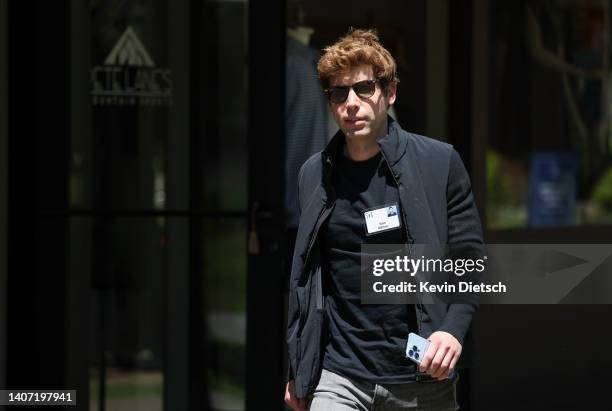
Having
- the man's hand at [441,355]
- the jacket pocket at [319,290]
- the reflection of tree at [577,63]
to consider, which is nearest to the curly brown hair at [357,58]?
the jacket pocket at [319,290]

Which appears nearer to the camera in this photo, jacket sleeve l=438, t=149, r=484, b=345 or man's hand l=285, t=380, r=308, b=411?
jacket sleeve l=438, t=149, r=484, b=345

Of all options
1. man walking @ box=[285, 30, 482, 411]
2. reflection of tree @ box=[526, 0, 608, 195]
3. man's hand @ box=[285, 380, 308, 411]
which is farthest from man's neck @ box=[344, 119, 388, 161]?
reflection of tree @ box=[526, 0, 608, 195]

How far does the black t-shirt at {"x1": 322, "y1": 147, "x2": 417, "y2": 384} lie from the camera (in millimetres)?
3059

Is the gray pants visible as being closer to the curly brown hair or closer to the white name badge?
the white name badge

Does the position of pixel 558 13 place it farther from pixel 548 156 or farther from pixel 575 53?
pixel 548 156

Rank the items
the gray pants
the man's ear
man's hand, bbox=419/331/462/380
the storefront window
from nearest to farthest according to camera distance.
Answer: man's hand, bbox=419/331/462/380 → the gray pants → the man's ear → the storefront window

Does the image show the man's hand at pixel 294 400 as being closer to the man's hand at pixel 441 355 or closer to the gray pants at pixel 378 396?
the gray pants at pixel 378 396

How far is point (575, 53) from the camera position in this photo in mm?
5715

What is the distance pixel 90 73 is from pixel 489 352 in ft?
7.41

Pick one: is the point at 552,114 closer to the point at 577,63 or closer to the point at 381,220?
the point at 577,63

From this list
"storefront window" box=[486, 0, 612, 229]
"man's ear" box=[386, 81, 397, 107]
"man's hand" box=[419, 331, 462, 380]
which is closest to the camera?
"man's hand" box=[419, 331, 462, 380]

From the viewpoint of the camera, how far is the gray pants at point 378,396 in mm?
3076

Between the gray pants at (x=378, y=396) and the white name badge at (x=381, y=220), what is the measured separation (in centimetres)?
42

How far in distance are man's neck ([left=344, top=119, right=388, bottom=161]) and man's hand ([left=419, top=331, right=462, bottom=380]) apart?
53cm
